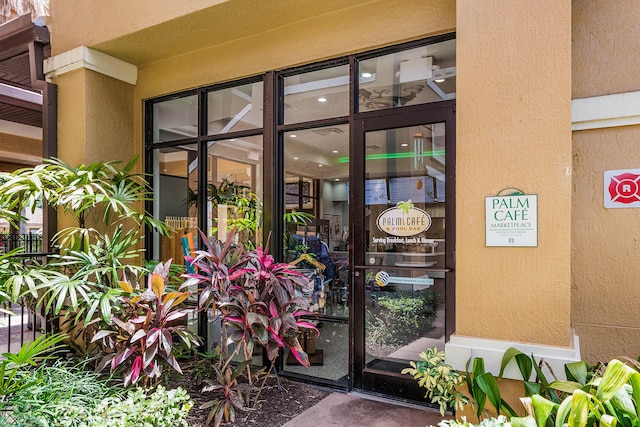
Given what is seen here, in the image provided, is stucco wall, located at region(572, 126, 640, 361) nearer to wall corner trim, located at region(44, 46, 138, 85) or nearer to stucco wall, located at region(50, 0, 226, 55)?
stucco wall, located at region(50, 0, 226, 55)

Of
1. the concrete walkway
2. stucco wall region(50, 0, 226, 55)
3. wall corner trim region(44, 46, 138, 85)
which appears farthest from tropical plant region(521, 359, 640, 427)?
wall corner trim region(44, 46, 138, 85)

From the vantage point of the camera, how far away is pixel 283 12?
159 inches

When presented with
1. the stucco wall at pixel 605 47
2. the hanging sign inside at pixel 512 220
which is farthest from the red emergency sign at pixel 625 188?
the hanging sign inside at pixel 512 220

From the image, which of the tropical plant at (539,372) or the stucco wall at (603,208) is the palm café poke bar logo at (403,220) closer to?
the stucco wall at (603,208)

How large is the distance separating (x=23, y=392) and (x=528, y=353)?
310cm

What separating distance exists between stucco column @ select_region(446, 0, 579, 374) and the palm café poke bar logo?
0.75 metres

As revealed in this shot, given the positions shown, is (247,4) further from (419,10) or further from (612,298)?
(612,298)

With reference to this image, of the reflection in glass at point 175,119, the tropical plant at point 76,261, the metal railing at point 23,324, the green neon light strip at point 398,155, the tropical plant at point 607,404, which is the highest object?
the reflection in glass at point 175,119

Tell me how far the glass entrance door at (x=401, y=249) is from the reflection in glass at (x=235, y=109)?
4.15 feet

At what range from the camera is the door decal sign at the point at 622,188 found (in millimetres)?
2910

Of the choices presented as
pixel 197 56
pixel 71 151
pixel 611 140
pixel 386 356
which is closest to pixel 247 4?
pixel 197 56

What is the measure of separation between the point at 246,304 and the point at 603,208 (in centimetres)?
257

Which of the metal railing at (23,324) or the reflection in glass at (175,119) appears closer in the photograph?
the metal railing at (23,324)

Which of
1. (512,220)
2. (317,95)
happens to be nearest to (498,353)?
(512,220)
